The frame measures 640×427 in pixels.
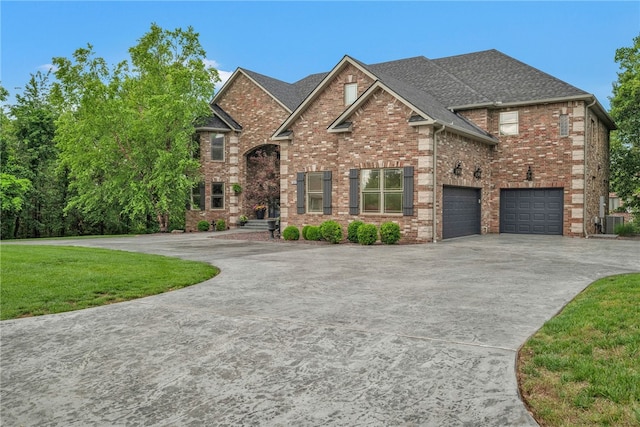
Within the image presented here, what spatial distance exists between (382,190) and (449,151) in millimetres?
2939

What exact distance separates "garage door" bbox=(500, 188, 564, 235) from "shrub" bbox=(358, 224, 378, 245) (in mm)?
7815

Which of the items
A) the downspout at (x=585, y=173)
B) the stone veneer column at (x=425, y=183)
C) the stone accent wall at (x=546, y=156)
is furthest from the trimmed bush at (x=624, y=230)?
the stone veneer column at (x=425, y=183)

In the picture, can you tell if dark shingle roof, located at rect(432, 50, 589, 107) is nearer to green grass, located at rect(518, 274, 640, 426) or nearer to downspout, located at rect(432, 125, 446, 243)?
downspout, located at rect(432, 125, 446, 243)

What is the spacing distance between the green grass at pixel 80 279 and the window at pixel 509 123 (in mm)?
14991

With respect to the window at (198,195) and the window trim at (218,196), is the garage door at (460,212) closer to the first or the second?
the window trim at (218,196)

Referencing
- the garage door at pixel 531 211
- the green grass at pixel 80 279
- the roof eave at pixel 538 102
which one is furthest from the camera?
the garage door at pixel 531 211

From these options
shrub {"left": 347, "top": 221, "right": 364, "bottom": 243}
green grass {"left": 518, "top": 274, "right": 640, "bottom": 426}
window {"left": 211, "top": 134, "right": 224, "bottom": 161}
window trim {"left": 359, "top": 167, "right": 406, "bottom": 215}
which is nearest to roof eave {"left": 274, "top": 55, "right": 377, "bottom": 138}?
window trim {"left": 359, "top": 167, "right": 406, "bottom": 215}

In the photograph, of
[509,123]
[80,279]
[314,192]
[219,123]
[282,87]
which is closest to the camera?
[80,279]

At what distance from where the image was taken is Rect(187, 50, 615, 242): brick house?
52.0 ft

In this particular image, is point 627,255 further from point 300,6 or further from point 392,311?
point 300,6

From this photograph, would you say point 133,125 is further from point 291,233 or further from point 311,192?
point 291,233

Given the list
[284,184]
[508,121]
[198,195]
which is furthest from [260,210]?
[508,121]

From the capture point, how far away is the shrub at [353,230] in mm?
16188

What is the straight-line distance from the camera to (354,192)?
16750 mm
